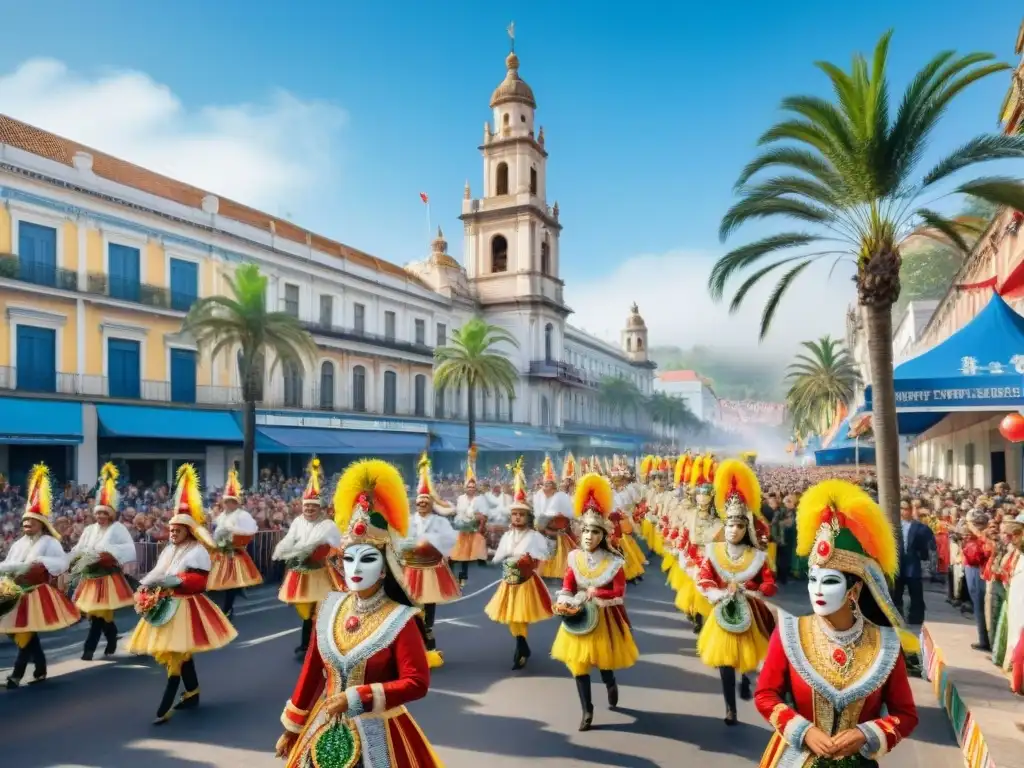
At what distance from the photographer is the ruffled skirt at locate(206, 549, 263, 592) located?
12.0 meters

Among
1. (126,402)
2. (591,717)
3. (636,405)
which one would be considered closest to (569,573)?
(591,717)

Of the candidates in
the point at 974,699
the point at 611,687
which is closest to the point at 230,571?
the point at 611,687

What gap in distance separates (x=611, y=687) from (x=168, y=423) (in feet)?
78.7

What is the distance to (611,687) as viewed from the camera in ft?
26.5

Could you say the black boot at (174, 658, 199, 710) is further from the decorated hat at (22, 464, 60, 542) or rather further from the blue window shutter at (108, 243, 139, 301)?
the blue window shutter at (108, 243, 139, 301)

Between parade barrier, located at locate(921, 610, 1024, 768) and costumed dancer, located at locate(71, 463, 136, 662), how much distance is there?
9.07 m

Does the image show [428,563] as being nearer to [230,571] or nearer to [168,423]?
[230,571]

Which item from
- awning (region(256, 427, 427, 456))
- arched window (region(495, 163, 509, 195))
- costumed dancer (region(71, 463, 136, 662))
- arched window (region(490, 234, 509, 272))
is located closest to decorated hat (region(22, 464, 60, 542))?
costumed dancer (region(71, 463, 136, 662))

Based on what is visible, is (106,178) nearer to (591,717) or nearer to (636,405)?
(591,717)

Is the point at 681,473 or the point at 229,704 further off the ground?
the point at 681,473

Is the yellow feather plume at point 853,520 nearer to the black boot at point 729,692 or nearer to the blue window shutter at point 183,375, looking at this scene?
the black boot at point 729,692

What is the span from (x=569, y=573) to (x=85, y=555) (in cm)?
616

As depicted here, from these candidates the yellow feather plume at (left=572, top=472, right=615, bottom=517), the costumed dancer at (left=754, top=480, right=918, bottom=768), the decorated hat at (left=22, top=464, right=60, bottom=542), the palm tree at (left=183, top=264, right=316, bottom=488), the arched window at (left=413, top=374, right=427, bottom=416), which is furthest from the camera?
the arched window at (left=413, top=374, right=427, bottom=416)

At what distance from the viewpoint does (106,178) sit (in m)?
28.2
